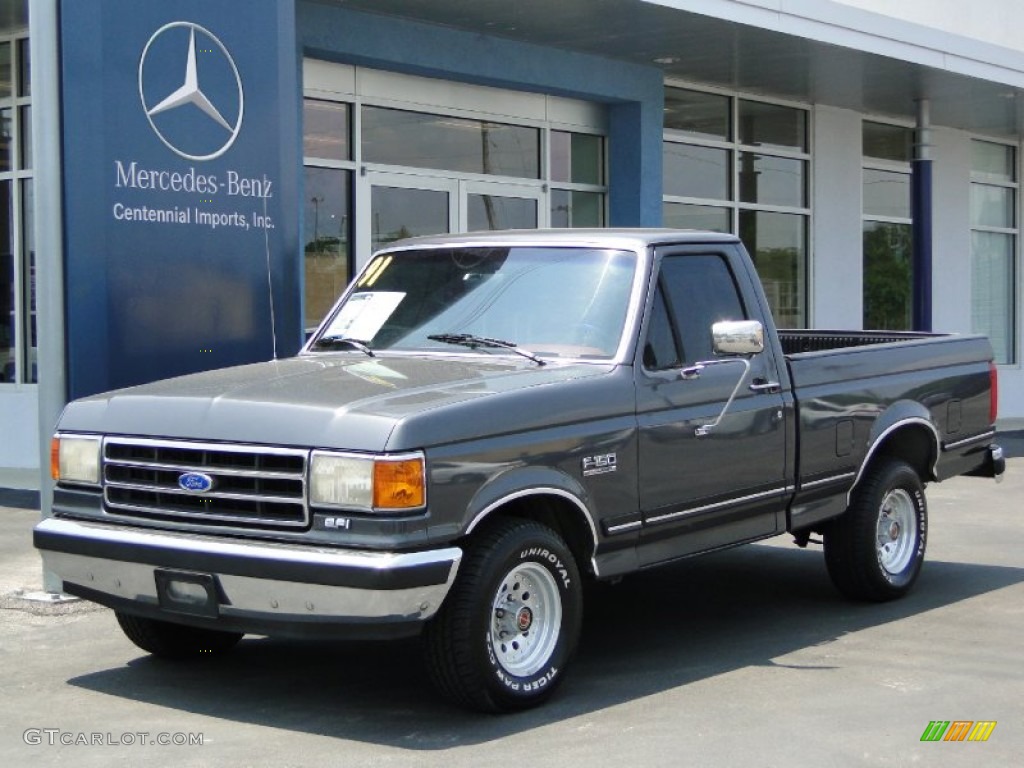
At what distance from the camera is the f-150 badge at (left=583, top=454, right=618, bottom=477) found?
6457mm

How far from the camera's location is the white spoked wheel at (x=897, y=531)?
28.0ft

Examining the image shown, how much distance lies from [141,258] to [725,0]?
7.29 meters

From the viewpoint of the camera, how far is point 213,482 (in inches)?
238

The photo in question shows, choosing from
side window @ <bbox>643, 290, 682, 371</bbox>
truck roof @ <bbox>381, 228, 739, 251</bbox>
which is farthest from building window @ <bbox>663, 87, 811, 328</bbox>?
side window @ <bbox>643, 290, 682, 371</bbox>

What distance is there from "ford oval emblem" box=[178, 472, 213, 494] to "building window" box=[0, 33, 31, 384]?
28.2 feet

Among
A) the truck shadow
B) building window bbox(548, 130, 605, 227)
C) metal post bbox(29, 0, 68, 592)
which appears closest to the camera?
the truck shadow

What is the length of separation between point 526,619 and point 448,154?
959 centimetres

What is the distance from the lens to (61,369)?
845cm

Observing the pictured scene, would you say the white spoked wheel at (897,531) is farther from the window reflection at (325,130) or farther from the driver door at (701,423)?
the window reflection at (325,130)

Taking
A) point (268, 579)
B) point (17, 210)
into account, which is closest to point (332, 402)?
point (268, 579)

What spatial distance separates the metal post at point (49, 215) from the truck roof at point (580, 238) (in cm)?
197

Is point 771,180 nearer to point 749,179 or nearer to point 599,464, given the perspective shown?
point 749,179

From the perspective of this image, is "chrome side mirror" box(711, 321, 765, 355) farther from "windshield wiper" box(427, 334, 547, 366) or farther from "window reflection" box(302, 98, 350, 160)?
"window reflection" box(302, 98, 350, 160)

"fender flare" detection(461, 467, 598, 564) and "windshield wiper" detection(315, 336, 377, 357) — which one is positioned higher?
"windshield wiper" detection(315, 336, 377, 357)
